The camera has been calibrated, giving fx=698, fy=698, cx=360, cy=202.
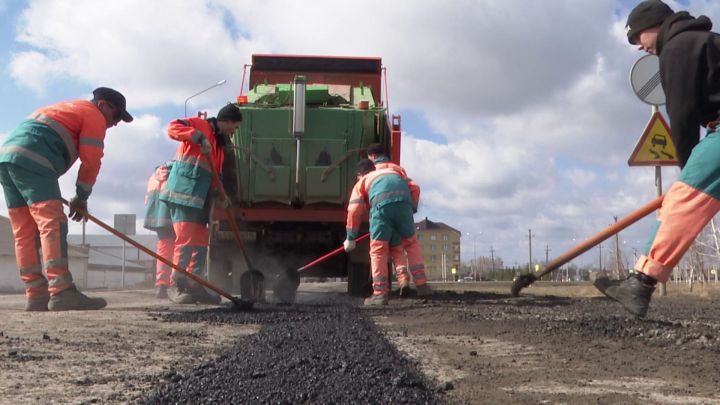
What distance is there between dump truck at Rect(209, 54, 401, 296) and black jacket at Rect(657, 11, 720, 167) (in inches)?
212

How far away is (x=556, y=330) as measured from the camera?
14.1 feet

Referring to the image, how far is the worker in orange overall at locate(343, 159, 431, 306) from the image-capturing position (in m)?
7.86

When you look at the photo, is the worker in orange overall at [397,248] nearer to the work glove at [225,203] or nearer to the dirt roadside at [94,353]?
the work glove at [225,203]

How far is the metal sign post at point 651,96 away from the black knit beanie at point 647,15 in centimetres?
475

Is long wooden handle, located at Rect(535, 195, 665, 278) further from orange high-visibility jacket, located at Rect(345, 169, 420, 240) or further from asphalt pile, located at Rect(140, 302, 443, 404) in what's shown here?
orange high-visibility jacket, located at Rect(345, 169, 420, 240)

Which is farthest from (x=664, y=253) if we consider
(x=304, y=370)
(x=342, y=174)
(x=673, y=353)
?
(x=342, y=174)

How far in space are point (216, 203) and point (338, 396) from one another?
6260mm

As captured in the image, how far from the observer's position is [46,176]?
6.22 metres

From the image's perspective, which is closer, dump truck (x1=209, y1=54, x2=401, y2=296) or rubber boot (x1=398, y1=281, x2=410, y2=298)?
rubber boot (x1=398, y1=281, x2=410, y2=298)

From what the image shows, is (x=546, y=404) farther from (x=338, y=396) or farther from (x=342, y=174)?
(x=342, y=174)


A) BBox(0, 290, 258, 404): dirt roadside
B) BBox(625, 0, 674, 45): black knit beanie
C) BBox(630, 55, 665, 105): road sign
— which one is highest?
BBox(630, 55, 665, 105): road sign

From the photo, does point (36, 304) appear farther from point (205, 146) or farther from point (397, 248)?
point (397, 248)

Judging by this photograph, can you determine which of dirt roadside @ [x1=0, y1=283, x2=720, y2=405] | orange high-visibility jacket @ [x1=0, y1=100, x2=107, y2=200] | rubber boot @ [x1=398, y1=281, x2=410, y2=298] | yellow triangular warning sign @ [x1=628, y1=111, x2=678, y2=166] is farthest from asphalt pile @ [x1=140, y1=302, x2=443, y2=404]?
yellow triangular warning sign @ [x1=628, y1=111, x2=678, y2=166]

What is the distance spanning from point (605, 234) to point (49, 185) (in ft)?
15.4
